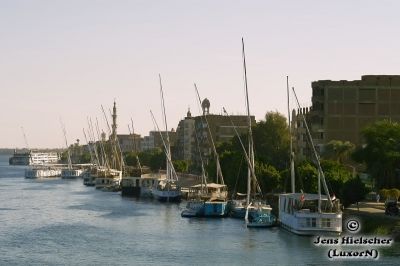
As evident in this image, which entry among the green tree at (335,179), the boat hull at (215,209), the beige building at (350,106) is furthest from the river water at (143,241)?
the beige building at (350,106)

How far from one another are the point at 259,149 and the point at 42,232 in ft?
262

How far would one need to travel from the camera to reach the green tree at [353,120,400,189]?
9825cm

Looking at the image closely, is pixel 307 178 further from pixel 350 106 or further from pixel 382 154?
pixel 350 106

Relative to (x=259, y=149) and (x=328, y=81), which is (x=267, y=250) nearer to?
(x=328, y=81)

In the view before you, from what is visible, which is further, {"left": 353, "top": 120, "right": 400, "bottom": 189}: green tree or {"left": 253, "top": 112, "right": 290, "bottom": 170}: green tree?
{"left": 253, "top": 112, "right": 290, "bottom": 170}: green tree

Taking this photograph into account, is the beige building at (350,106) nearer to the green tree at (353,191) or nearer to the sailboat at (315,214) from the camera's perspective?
the green tree at (353,191)

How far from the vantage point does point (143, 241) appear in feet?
259

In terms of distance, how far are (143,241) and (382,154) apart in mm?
34583

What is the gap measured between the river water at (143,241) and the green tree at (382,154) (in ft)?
59.6

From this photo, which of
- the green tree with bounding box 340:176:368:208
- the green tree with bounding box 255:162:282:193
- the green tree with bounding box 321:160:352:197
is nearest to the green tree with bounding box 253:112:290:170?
the green tree with bounding box 255:162:282:193

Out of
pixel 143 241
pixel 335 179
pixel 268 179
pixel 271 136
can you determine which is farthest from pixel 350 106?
pixel 143 241

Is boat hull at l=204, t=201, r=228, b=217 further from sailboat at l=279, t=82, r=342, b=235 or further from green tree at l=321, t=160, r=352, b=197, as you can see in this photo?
sailboat at l=279, t=82, r=342, b=235

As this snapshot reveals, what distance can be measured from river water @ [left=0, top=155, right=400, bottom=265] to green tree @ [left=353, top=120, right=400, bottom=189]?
18152mm

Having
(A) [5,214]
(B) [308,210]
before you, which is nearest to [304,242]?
(B) [308,210]
